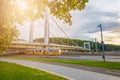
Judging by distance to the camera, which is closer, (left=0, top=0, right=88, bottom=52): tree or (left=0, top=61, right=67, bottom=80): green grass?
(left=0, top=0, right=88, bottom=52): tree

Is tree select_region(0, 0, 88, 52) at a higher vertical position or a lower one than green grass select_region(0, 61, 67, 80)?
higher

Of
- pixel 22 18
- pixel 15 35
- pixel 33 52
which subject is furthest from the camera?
pixel 33 52

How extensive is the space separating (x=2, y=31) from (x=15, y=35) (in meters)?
2.32

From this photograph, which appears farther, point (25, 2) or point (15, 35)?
point (15, 35)

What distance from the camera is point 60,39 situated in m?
129

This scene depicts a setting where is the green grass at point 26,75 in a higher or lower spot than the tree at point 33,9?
lower

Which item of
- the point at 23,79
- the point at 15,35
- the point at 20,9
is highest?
the point at 20,9

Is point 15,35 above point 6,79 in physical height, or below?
above

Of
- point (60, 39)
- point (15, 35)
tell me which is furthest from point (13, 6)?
point (60, 39)

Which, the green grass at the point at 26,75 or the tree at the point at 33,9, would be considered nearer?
the tree at the point at 33,9

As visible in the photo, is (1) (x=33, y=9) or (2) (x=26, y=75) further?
(2) (x=26, y=75)

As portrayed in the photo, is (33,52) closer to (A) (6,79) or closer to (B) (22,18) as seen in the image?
(A) (6,79)

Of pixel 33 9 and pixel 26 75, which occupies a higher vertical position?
pixel 33 9

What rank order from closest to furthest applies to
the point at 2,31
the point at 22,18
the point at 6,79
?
the point at 22,18 < the point at 2,31 < the point at 6,79
